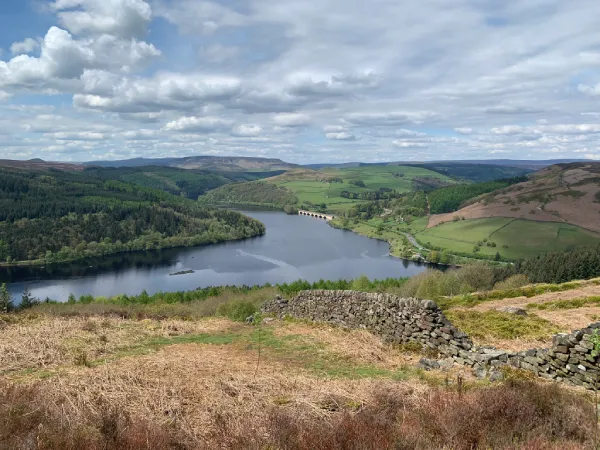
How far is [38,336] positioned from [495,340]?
17.2 meters

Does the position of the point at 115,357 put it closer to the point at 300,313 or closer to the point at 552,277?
the point at 300,313

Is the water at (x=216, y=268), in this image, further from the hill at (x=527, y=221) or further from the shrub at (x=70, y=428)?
the shrub at (x=70, y=428)

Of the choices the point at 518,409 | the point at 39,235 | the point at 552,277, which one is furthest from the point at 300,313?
the point at 39,235

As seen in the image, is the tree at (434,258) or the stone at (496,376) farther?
the tree at (434,258)

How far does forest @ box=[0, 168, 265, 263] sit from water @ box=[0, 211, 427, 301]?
28.7 ft

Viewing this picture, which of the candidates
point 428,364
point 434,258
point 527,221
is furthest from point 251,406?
point 527,221

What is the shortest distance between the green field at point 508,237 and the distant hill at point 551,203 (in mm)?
6506

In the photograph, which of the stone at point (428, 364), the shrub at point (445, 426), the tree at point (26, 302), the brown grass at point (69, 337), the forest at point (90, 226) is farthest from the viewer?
the forest at point (90, 226)

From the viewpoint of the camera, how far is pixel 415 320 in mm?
15453

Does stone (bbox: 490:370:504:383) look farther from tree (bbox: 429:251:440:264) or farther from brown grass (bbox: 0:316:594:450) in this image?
tree (bbox: 429:251:440:264)

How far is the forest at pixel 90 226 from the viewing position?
13900 cm

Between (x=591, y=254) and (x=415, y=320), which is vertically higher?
(x=415, y=320)

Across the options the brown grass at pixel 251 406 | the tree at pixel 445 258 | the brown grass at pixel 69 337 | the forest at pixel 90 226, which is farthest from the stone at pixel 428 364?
the forest at pixel 90 226

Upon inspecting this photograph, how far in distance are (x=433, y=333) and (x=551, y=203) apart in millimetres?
178345
